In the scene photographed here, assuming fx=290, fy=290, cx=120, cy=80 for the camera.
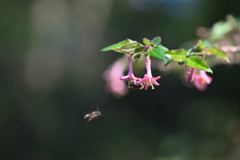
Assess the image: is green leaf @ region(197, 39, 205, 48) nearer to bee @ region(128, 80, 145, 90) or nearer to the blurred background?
bee @ region(128, 80, 145, 90)

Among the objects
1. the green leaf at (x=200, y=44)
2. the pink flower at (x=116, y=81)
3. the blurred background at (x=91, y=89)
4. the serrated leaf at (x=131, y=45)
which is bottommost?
the serrated leaf at (x=131, y=45)

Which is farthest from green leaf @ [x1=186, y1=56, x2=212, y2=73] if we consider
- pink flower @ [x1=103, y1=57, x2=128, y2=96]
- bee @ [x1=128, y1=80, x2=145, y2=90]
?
pink flower @ [x1=103, y1=57, x2=128, y2=96]

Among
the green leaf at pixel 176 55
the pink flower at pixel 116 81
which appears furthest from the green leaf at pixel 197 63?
the pink flower at pixel 116 81

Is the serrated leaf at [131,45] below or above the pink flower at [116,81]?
below

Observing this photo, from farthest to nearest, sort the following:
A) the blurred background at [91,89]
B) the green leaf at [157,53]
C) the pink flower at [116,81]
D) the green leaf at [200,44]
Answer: the blurred background at [91,89]
the pink flower at [116,81]
the green leaf at [200,44]
the green leaf at [157,53]

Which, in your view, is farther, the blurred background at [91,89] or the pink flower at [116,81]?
the blurred background at [91,89]

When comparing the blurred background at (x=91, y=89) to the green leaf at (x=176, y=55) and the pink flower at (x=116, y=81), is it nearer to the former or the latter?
the pink flower at (x=116, y=81)
